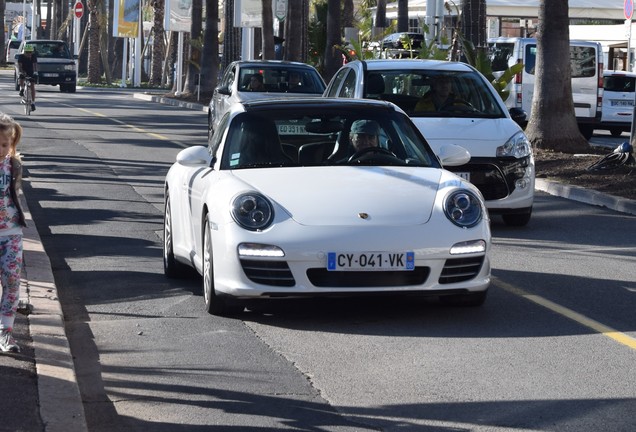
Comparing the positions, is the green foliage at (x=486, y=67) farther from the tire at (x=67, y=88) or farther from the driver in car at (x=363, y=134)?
the tire at (x=67, y=88)

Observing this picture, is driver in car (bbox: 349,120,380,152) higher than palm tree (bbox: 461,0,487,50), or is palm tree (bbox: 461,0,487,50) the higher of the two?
palm tree (bbox: 461,0,487,50)

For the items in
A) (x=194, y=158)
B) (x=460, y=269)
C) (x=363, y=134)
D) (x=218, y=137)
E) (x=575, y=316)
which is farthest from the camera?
(x=218, y=137)

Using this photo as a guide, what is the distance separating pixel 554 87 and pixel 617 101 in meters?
10.0

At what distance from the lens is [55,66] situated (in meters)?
54.0

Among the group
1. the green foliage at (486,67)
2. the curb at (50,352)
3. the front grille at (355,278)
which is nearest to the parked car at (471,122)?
the curb at (50,352)

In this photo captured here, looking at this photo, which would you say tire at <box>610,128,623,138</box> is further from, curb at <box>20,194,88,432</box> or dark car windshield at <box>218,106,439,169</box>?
curb at <box>20,194,88,432</box>

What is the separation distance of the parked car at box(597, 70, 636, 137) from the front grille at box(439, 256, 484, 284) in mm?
23831

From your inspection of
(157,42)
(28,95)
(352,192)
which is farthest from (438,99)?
(157,42)

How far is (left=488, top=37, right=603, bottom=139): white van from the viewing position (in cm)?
2978

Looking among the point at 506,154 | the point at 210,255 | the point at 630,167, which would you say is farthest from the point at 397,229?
the point at 630,167

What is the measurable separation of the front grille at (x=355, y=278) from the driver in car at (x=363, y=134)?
1.56 m

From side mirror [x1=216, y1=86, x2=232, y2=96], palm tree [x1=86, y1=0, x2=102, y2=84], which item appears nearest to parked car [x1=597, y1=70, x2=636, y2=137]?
side mirror [x1=216, y1=86, x2=232, y2=96]

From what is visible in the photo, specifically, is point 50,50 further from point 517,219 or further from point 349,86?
point 517,219

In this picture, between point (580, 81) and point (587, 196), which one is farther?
point (580, 81)
